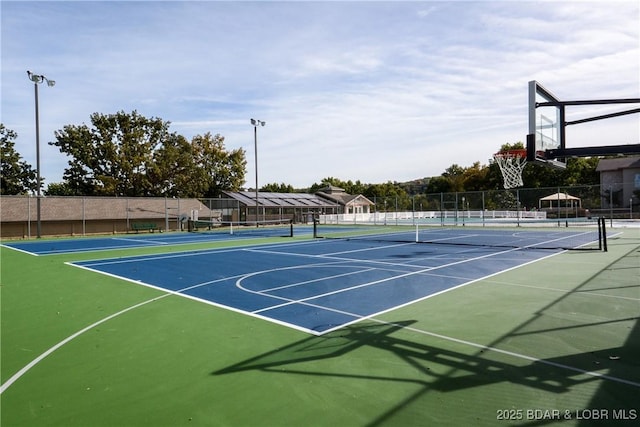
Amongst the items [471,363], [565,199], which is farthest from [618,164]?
[471,363]

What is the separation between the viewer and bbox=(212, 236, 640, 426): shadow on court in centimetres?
438

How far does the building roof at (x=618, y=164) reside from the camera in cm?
5281

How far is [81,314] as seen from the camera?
307 inches

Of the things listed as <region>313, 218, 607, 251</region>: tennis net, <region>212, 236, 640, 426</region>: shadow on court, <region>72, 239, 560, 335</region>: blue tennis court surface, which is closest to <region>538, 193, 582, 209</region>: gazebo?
<region>313, 218, 607, 251</region>: tennis net

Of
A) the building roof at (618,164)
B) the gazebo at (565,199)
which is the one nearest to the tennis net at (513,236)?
the gazebo at (565,199)

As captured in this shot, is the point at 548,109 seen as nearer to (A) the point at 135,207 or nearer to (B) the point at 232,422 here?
(B) the point at 232,422

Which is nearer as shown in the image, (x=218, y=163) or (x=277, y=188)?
(x=218, y=163)

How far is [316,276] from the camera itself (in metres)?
11.6

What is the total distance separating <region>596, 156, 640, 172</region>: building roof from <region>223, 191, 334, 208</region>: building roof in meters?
37.1

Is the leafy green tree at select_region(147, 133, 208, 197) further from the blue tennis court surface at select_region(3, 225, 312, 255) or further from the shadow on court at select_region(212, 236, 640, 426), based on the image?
the shadow on court at select_region(212, 236, 640, 426)

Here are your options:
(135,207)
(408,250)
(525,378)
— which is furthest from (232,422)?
(135,207)

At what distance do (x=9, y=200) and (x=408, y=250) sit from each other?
31.7m

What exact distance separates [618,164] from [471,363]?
62898 mm

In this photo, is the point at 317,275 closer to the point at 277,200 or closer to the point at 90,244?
the point at 90,244
